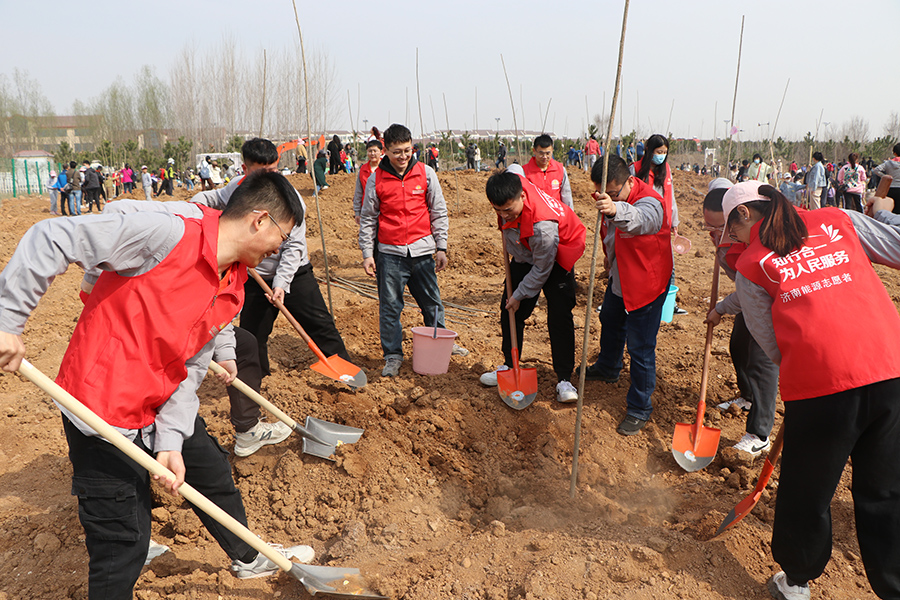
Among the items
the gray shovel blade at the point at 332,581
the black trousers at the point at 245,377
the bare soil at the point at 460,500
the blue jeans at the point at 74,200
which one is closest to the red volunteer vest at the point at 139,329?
the gray shovel blade at the point at 332,581

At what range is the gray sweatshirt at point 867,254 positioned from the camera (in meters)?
2.19

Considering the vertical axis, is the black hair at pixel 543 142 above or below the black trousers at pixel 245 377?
above

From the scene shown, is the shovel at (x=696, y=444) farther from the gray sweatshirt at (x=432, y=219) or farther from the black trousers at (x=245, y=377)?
the black trousers at (x=245, y=377)

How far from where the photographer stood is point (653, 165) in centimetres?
509

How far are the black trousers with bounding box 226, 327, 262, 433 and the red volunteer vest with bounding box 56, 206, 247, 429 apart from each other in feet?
4.27

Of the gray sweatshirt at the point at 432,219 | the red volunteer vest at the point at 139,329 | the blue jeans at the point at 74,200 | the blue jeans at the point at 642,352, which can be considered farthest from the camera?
the blue jeans at the point at 74,200

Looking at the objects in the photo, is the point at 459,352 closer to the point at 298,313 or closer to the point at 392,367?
the point at 392,367

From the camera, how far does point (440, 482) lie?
11.2 feet

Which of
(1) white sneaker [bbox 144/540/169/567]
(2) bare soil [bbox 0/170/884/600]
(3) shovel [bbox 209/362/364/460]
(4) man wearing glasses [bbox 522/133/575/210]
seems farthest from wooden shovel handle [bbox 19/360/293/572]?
(4) man wearing glasses [bbox 522/133/575/210]

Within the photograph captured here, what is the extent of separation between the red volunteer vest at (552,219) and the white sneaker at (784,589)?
6.53 feet

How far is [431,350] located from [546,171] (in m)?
2.62

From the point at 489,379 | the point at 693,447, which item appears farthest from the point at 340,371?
the point at 693,447

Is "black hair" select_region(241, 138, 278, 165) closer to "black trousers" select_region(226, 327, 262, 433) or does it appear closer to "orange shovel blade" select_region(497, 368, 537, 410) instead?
"black trousers" select_region(226, 327, 262, 433)

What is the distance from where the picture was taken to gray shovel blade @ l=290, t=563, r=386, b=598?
90.2 inches
